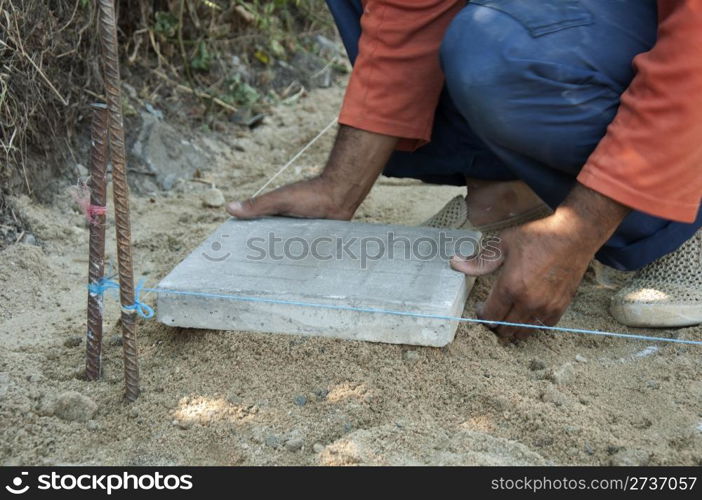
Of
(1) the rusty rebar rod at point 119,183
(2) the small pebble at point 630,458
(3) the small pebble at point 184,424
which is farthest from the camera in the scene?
(3) the small pebble at point 184,424

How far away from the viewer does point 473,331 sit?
1.93m

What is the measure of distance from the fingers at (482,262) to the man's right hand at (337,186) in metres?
0.39

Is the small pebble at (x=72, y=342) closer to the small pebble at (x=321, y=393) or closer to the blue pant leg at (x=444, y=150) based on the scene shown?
the small pebble at (x=321, y=393)

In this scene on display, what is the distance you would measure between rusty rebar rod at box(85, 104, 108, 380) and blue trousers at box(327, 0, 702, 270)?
0.76 meters

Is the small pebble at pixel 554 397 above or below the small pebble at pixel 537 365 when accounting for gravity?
above

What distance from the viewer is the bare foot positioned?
228cm

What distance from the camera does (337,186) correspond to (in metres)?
2.24

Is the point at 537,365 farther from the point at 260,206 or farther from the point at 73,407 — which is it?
the point at 73,407

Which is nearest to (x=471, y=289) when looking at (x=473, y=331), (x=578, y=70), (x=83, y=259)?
(x=473, y=331)

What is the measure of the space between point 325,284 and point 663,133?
0.74 meters

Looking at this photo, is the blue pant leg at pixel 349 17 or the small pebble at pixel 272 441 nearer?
the small pebble at pixel 272 441

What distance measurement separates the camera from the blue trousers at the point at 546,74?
1816mm

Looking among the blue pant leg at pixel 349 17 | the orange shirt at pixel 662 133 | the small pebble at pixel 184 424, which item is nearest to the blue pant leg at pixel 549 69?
the orange shirt at pixel 662 133

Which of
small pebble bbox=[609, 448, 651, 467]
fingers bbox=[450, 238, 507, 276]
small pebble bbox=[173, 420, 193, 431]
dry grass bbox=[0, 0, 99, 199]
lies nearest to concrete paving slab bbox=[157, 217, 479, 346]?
fingers bbox=[450, 238, 507, 276]
